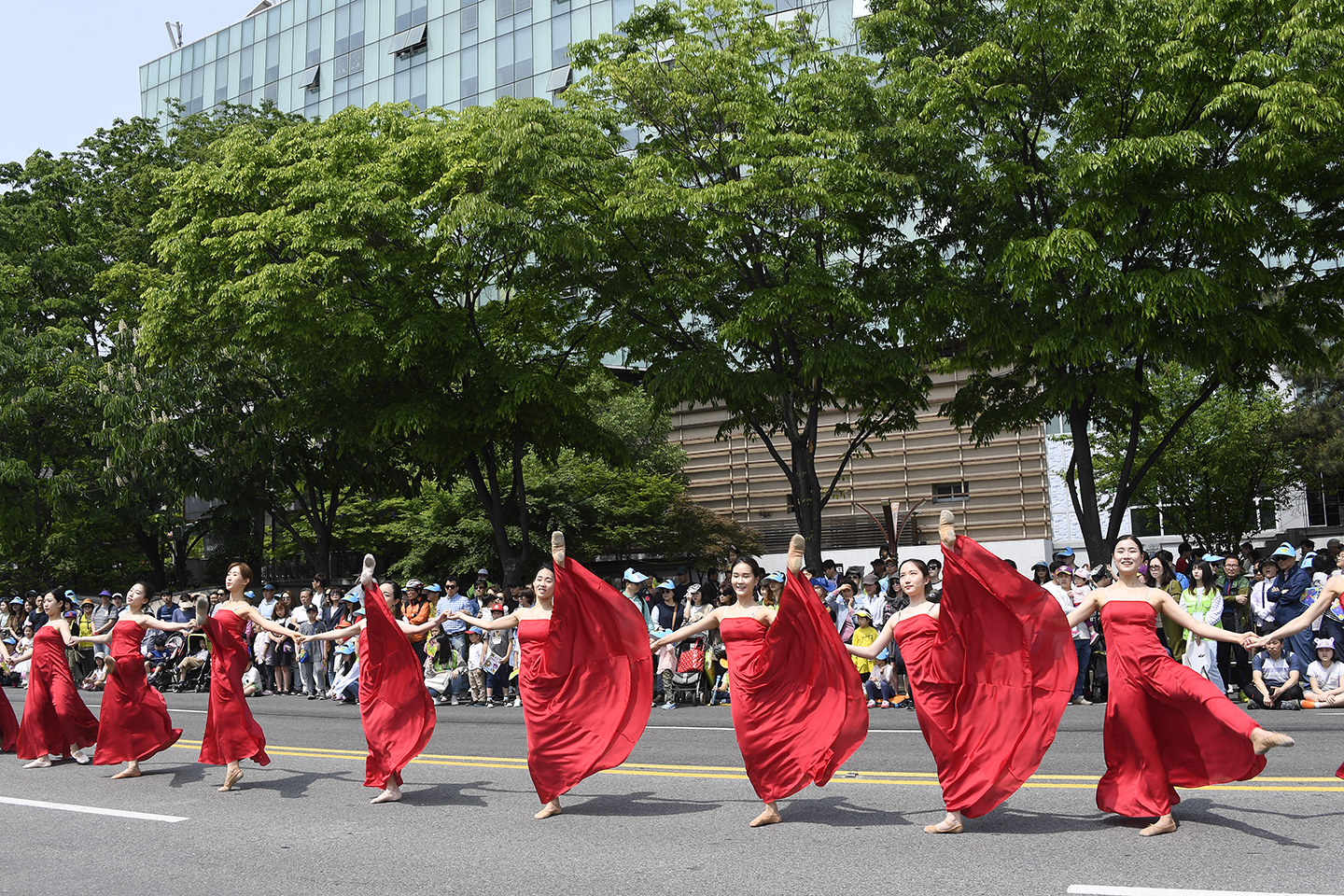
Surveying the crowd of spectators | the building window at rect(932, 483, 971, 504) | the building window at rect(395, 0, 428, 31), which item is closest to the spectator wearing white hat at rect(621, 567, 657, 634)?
the crowd of spectators

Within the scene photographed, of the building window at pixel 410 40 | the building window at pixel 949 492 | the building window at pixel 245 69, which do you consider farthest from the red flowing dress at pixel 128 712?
the building window at pixel 245 69

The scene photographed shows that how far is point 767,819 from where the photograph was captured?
7613mm

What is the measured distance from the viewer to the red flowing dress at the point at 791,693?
772cm

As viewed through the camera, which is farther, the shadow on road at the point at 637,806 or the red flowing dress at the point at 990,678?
the shadow on road at the point at 637,806

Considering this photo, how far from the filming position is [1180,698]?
6844 millimetres

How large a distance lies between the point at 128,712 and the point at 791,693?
6.59m

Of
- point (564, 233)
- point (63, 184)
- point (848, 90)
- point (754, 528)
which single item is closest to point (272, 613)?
point (564, 233)

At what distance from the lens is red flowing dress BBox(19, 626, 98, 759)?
467 inches

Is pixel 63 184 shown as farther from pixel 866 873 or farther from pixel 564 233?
pixel 866 873

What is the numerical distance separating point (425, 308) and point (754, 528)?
21.9m

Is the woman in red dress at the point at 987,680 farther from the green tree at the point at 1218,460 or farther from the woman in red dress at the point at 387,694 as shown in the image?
the green tree at the point at 1218,460

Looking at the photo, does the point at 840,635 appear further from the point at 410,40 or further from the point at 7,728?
the point at 410,40

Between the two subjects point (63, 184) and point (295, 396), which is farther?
point (63, 184)

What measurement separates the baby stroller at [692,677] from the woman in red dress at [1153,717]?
9.58m
